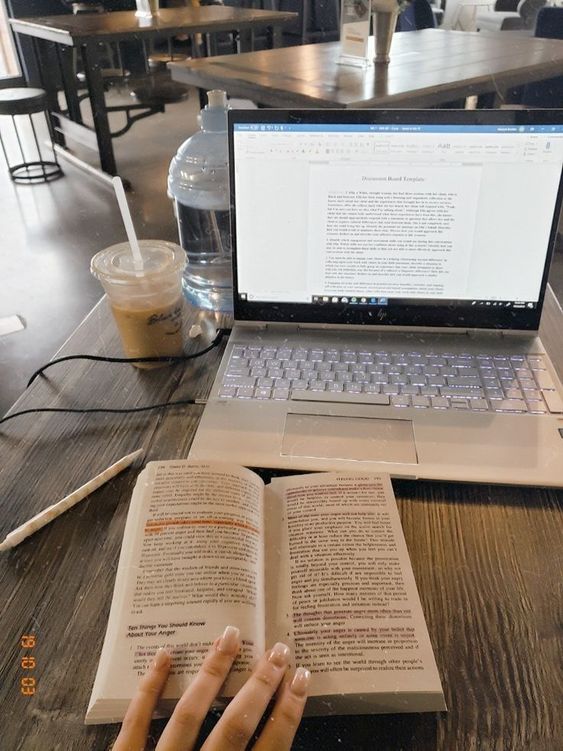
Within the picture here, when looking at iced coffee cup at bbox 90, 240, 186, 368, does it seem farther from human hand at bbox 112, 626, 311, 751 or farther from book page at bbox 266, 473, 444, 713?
human hand at bbox 112, 626, 311, 751

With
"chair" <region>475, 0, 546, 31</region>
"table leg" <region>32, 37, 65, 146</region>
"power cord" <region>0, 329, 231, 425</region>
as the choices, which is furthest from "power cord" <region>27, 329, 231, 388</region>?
"chair" <region>475, 0, 546, 31</region>

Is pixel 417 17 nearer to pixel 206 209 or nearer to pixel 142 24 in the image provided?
pixel 142 24

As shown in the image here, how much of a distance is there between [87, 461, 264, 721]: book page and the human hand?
1 centimetres

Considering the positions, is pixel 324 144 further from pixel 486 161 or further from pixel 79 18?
pixel 79 18

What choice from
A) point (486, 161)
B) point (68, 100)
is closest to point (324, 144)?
point (486, 161)

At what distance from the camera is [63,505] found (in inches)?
22.7

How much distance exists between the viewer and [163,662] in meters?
0.42

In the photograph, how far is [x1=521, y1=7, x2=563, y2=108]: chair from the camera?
2838mm

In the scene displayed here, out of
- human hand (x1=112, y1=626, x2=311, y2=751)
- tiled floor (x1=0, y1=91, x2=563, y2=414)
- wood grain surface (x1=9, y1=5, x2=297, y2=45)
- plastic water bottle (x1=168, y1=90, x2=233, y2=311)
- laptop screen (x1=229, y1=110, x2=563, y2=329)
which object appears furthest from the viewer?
wood grain surface (x1=9, y1=5, x2=297, y2=45)

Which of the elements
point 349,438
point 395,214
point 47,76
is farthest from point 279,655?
Result: point 47,76

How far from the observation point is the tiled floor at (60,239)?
6.64ft

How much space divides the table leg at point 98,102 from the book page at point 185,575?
292 cm

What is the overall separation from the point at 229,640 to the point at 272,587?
0.23ft
